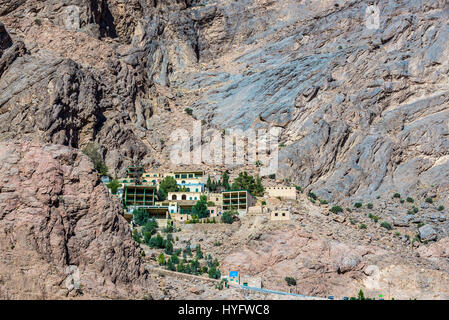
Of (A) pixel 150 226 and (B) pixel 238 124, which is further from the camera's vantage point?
(B) pixel 238 124

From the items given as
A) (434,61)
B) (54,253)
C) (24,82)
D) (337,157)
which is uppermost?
(434,61)

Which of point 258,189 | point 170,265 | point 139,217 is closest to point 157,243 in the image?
point 170,265

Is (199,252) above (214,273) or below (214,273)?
above

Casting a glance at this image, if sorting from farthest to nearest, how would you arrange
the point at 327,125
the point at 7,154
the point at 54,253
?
the point at 327,125, the point at 7,154, the point at 54,253

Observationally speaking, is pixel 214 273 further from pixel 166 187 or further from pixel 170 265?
pixel 166 187

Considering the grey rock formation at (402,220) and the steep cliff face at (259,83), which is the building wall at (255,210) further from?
the grey rock formation at (402,220)

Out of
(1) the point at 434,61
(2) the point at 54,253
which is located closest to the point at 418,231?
(1) the point at 434,61

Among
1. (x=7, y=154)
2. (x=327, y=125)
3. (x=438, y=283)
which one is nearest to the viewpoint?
(x=7, y=154)

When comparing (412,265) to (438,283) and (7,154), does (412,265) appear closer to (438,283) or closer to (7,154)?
(438,283)
